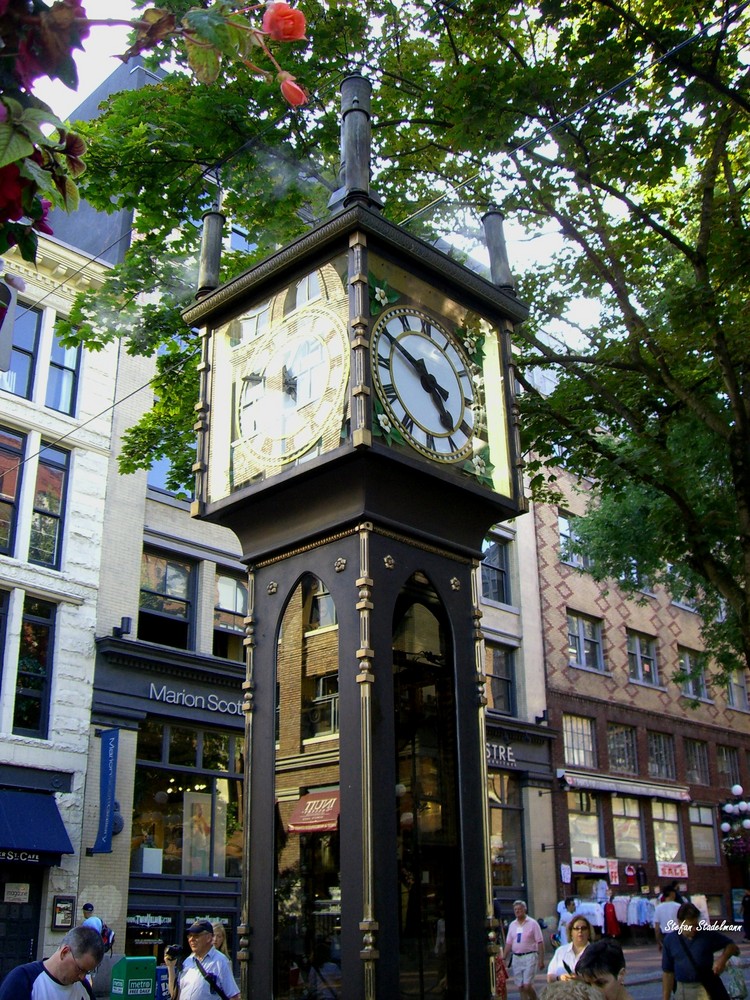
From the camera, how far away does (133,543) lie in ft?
59.3

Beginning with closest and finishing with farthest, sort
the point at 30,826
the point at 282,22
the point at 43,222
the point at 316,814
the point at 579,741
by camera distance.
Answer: the point at 282,22, the point at 43,222, the point at 316,814, the point at 30,826, the point at 579,741

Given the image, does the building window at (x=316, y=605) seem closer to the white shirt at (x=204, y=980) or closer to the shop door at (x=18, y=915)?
the white shirt at (x=204, y=980)

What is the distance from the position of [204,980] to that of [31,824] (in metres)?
9.49

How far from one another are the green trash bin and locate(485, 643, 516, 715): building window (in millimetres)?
13945

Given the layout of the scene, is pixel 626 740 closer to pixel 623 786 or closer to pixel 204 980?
pixel 623 786

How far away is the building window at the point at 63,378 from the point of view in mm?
17641

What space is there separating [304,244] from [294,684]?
204cm

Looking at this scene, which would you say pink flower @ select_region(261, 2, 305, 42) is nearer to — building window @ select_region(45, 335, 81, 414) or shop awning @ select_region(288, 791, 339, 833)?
shop awning @ select_region(288, 791, 339, 833)

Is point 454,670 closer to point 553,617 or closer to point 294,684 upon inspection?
point 294,684

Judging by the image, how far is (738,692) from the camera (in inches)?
1359

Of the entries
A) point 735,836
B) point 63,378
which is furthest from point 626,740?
point 63,378

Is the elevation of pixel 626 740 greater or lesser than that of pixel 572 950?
greater

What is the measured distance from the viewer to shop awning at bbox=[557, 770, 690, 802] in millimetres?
25234

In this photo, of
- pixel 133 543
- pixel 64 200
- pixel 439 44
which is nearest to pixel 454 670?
pixel 64 200
